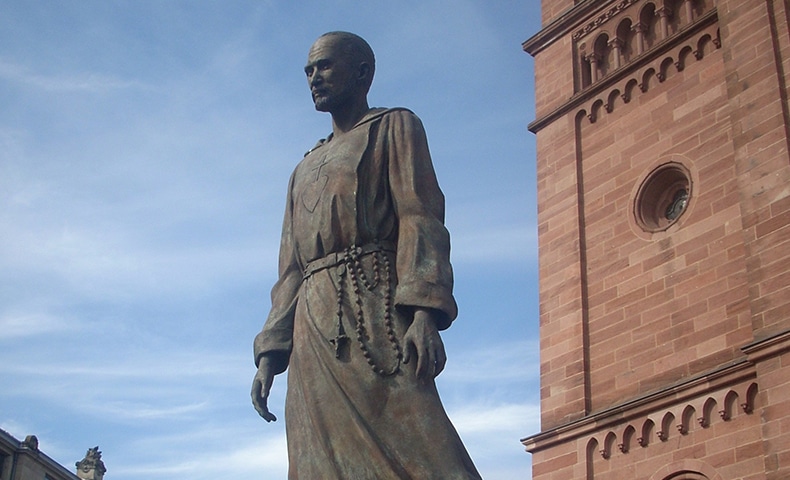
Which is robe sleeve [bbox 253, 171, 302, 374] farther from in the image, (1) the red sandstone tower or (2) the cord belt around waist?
(1) the red sandstone tower

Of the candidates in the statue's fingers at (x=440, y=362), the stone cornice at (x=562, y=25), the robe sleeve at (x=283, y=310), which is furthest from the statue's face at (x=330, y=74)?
the stone cornice at (x=562, y=25)

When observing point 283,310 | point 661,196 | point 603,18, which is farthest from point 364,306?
point 603,18

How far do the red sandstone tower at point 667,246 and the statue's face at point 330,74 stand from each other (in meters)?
15.3

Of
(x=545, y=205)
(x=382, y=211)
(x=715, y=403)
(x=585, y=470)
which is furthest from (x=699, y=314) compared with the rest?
(x=382, y=211)

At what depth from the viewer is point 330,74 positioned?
6926 millimetres

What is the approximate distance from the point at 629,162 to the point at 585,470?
6657mm

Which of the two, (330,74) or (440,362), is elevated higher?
(330,74)

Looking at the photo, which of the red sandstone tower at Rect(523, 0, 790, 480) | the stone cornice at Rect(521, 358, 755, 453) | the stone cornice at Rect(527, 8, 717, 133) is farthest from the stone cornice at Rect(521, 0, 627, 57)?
the stone cornice at Rect(521, 358, 755, 453)

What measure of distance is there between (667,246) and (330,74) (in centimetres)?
1863

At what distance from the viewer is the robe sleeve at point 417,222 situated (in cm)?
616

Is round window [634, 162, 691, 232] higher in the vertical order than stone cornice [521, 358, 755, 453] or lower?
higher

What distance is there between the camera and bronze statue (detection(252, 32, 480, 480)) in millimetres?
6031

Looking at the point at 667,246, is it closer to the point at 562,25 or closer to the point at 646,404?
the point at 646,404

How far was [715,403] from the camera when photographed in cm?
2244
